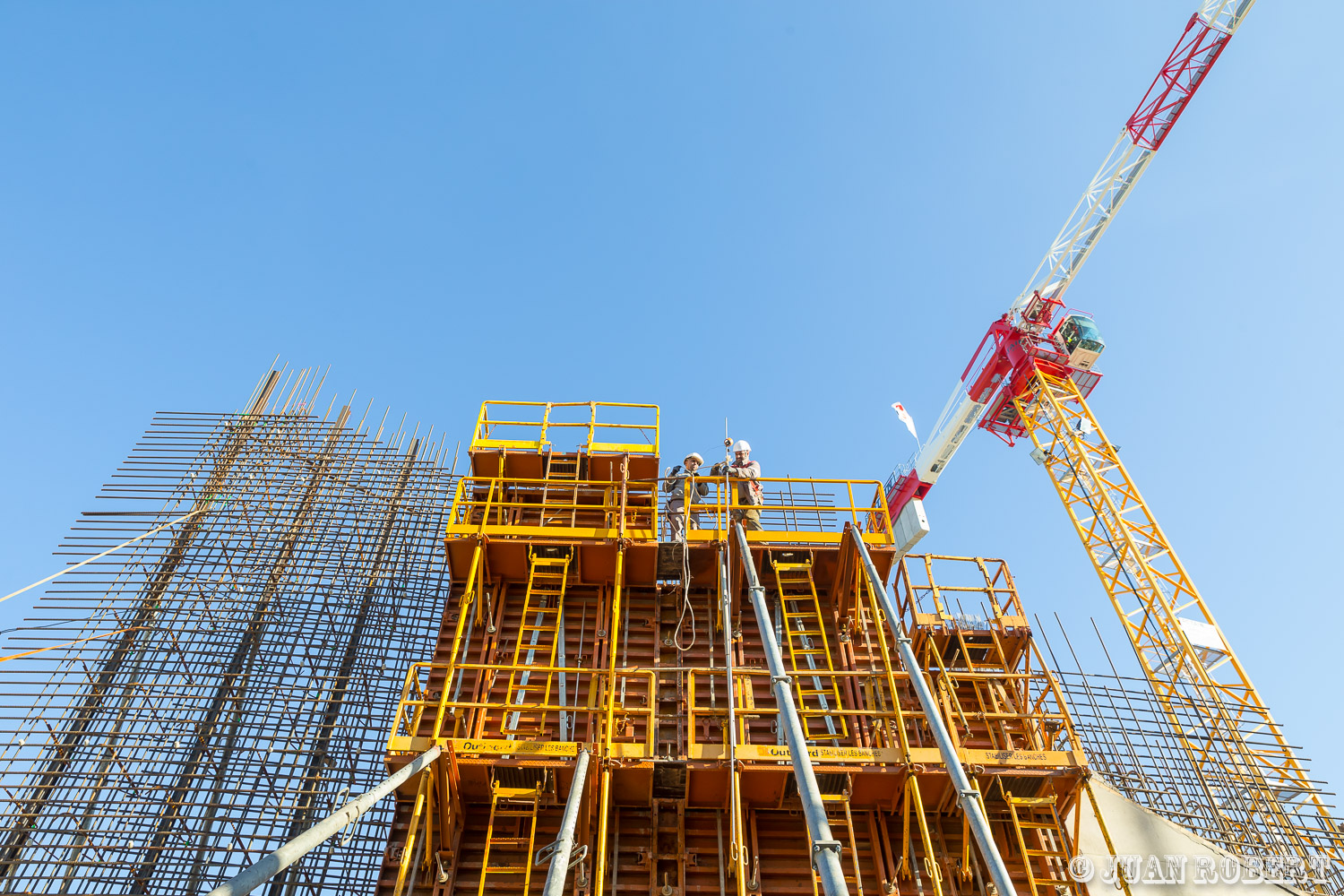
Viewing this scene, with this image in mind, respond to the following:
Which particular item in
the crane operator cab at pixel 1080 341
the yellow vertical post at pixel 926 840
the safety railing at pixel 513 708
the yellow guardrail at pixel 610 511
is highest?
the crane operator cab at pixel 1080 341

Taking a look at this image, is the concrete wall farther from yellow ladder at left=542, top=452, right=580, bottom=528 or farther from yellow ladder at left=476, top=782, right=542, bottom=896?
yellow ladder at left=542, top=452, right=580, bottom=528

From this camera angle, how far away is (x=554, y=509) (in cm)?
1511

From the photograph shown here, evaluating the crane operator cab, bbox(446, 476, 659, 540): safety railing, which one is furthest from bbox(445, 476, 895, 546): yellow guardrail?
the crane operator cab

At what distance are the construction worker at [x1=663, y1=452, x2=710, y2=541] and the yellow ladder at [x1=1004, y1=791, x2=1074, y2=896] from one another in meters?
6.25

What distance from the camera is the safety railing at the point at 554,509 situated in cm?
1385

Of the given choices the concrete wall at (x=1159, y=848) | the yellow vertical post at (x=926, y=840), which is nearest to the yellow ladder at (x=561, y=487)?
the yellow vertical post at (x=926, y=840)

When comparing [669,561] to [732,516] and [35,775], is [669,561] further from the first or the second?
[35,775]

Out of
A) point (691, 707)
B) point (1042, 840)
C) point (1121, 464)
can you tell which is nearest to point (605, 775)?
point (691, 707)

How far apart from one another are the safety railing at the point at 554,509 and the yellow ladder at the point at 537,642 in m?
0.67

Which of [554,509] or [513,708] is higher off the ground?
[554,509]

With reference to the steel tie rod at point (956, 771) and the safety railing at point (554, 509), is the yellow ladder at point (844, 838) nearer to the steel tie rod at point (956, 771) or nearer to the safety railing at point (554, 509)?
the steel tie rod at point (956, 771)

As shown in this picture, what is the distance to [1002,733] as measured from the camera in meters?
12.3

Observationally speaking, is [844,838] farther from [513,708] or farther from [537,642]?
[537,642]

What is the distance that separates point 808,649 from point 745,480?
10.6ft
